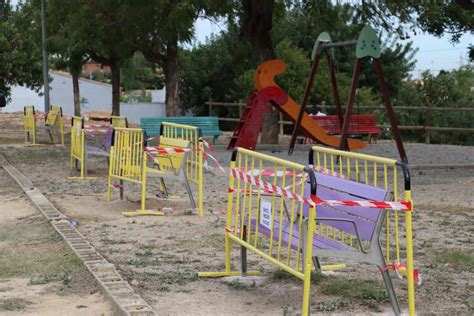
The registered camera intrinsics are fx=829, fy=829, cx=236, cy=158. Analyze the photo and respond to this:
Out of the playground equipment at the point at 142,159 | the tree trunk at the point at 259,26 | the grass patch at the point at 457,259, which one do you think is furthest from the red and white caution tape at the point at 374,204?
the tree trunk at the point at 259,26

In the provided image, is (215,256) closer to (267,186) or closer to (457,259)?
(267,186)

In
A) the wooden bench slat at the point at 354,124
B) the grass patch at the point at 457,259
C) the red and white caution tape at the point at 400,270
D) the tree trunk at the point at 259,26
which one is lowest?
the grass patch at the point at 457,259

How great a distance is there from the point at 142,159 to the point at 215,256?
325cm

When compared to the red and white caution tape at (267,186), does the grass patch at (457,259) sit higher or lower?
lower

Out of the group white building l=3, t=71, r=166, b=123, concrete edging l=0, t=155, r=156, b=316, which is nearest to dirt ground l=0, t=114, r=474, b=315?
concrete edging l=0, t=155, r=156, b=316

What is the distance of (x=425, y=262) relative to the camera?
25.2ft

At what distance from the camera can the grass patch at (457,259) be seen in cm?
747

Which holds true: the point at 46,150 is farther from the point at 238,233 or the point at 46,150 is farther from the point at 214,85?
the point at 214,85

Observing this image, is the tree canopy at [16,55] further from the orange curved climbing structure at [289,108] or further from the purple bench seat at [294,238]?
the purple bench seat at [294,238]

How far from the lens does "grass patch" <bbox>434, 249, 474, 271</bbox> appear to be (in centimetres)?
747

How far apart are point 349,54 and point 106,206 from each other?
36.3 meters

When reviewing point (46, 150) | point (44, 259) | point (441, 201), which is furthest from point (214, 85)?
point (44, 259)

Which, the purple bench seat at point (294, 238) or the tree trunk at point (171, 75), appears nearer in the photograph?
the purple bench seat at point (294, 238)

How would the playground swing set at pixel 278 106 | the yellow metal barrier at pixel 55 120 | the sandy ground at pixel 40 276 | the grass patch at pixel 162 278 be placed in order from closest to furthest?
the sandy ground at pixel 40 276, the grass patch at pixel 162 278, the playground swing set at pixel 278 106, the yellow metal barrier at pixel 55 120
